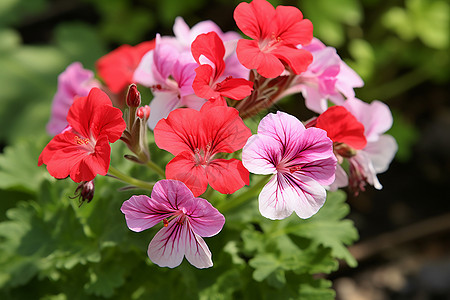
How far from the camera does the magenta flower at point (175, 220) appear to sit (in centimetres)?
118

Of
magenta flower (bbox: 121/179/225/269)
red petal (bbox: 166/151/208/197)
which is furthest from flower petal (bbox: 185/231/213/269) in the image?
red petal (bbox: 166/151/208/197)

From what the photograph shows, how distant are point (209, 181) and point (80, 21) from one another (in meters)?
2.96

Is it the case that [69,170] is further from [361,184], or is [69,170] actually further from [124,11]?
[124,11]

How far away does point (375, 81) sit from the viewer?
10.9 feet

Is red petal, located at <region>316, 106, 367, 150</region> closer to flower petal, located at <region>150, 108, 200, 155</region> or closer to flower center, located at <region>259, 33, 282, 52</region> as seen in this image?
flower center, located at <region>259, 33, 282, 52</region>

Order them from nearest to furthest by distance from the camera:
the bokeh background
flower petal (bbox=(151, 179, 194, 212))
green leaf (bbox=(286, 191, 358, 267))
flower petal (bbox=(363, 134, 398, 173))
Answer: flower petal (bbox=(151, 179, 194, 212))
flower petal (bbox=(363, 134, 398, 173))
green leaf (bbox=(286, 191, 358, 267))
the bokeh background

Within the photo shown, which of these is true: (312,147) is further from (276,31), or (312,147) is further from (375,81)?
(375,81)

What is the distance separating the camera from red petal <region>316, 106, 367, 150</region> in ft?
4.38

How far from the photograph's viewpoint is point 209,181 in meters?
1.21

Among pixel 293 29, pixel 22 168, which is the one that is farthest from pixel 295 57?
pixel 22 168

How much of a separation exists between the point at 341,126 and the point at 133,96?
0.56m

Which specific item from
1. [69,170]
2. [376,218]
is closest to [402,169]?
[376,218]

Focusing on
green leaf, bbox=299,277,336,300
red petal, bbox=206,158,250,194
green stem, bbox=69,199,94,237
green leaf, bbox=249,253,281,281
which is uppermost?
red petal, bbox=206,158,250,194

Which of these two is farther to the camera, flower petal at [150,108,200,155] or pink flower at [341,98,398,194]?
pink flower at [341,98,398,194]
